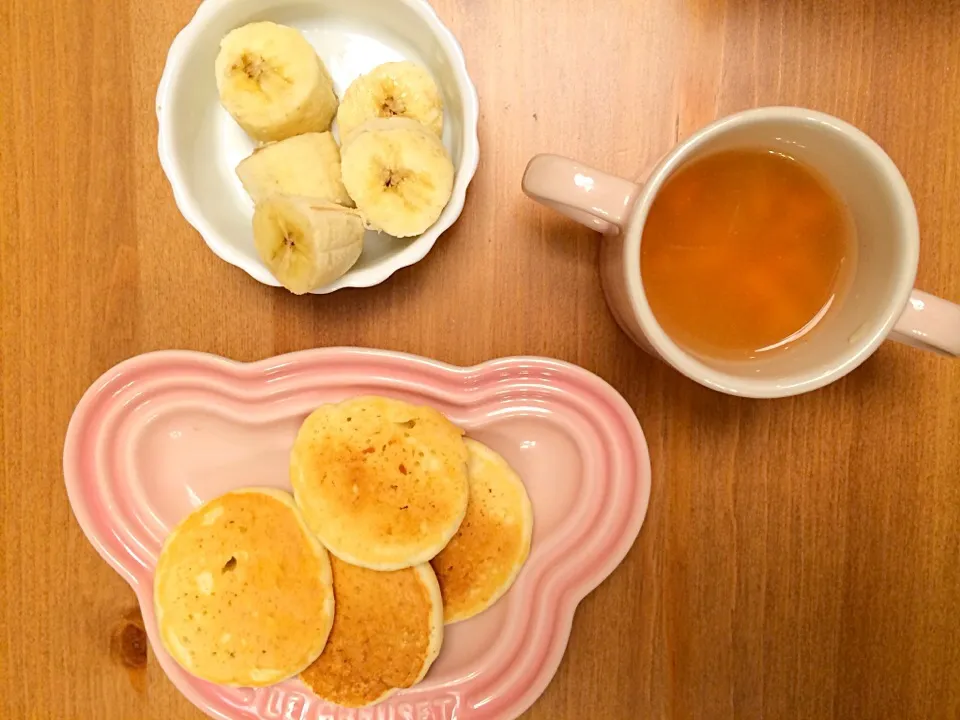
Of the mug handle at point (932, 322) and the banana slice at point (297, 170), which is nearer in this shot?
the mug handle at point (932, 322)

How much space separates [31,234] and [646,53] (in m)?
0.55

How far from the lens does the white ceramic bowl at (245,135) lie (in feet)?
1.84

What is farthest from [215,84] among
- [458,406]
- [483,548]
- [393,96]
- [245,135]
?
[483,548]

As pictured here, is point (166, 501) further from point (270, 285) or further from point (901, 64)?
point (901, 64)

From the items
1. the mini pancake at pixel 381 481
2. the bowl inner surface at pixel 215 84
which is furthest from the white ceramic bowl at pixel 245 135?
the mini pancake at pixel 381 481

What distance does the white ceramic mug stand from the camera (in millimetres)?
440

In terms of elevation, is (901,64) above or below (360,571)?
above

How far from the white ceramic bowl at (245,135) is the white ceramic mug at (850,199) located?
135 millimetres

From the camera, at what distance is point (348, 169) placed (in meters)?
0.55

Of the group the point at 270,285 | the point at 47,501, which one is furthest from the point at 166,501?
the point at 270,285

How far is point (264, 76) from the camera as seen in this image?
56 centimetres

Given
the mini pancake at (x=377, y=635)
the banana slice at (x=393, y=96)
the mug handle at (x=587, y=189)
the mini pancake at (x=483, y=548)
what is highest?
the banana slice at (x=393, y=96)

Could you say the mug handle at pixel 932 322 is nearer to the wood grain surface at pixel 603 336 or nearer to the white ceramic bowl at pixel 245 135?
the wood grain surface at pixel 603 336

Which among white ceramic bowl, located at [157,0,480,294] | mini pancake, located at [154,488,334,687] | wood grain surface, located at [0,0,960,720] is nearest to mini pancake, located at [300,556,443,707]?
mini pancake, located at [154,488,334,687]
